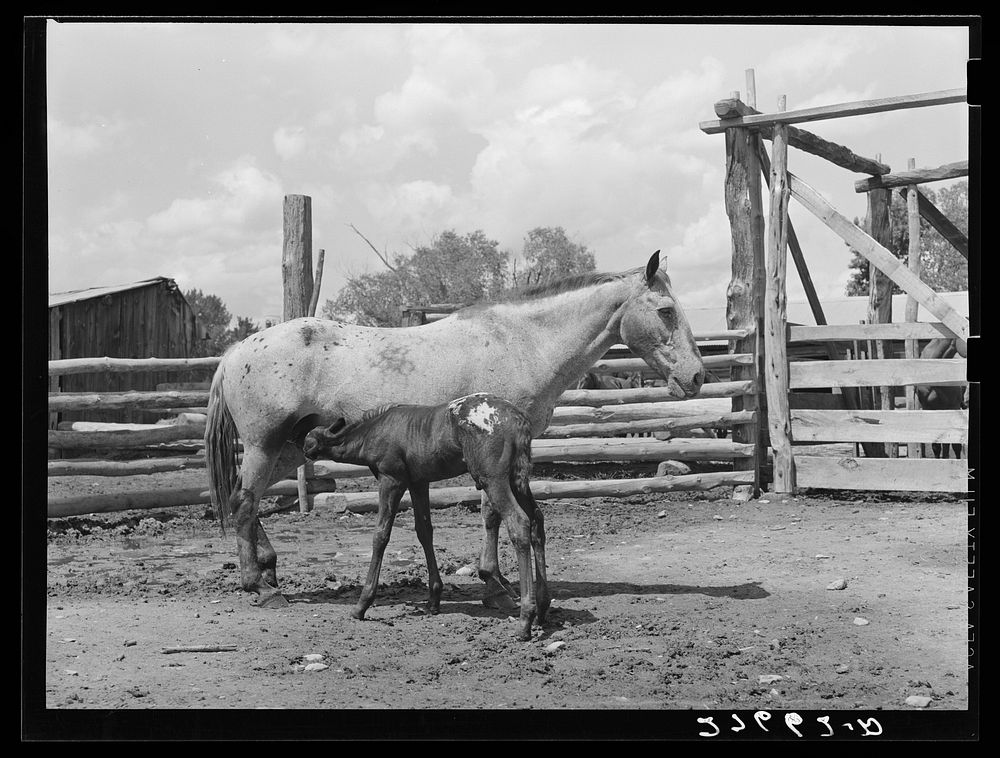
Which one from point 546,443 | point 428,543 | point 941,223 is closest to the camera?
point 428,543

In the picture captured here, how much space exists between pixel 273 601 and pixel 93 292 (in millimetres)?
18082

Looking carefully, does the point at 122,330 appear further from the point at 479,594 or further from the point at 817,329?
the point at 479,594

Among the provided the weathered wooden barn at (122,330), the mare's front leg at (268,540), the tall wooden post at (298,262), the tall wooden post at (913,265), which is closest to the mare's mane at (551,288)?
the mare's front leg at (268,540)

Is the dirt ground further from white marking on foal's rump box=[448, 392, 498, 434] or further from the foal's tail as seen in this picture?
white marking on foal's rump box=[448, 392, 498, 434]

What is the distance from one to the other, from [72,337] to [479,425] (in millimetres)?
18207

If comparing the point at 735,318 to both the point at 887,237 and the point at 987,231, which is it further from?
the point at 987,231

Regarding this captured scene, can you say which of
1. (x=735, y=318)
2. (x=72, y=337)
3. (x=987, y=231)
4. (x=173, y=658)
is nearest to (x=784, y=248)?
(x=735, y=318)

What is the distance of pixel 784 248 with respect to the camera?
35.2ft

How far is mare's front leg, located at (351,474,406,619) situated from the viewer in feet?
18.7

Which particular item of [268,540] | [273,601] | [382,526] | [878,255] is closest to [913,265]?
[878,255]

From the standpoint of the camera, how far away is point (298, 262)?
33.9ft

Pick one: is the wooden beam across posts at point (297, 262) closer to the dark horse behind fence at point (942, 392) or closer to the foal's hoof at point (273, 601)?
the foal's hoof at point (273, 601)

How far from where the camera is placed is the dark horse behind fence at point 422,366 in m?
6.28

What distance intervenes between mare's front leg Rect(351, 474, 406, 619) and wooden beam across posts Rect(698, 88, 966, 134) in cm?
657
